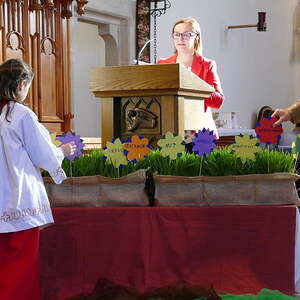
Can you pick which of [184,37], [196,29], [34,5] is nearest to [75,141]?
[184,37]

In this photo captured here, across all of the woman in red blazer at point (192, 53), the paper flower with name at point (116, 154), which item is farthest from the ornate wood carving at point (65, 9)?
the paper flower with name at point (116, 154)

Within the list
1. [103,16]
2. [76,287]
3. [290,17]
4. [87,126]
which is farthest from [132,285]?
[290,17]

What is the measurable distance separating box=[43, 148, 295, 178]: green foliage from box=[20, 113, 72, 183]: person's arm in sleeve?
4.9 inches

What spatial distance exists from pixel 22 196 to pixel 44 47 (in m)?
3.72

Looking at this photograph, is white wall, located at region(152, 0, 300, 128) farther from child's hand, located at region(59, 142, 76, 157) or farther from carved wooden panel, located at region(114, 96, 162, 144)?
child's hand, located at region(59, 142, 76, 157)

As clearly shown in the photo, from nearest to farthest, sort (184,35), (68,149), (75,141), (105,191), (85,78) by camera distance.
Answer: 1. (105,191)
2. (68,149)
3. (75,141)
4. (184,35)
5. (85,78)

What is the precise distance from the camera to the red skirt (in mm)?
2801

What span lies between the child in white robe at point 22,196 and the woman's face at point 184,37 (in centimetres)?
160

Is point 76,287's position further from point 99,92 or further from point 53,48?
point 53,48

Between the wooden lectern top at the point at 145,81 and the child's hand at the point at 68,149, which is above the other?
the wooden lectern top at the point at 145,81

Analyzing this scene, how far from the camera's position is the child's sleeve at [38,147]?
2814mm

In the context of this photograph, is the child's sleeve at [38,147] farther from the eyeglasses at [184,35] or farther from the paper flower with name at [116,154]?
the eyeglasses at [184,35]

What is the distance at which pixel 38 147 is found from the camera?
284 centimetres

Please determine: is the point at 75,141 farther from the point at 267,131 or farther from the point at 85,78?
the point at 85,78
